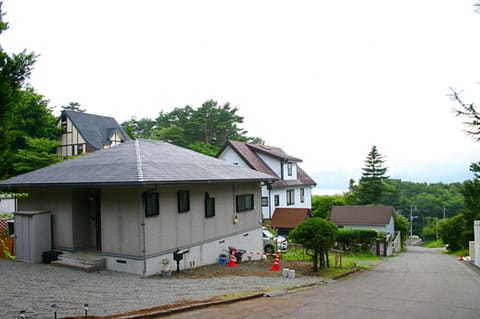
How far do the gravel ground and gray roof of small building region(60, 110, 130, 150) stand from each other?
2493 centimetres

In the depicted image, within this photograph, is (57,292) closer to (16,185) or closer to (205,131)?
(16,185)

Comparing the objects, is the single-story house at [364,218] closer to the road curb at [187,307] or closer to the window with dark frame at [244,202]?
the window with dark frame at [244,202]

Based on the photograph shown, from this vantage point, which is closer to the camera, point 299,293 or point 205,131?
Result: point 299,293

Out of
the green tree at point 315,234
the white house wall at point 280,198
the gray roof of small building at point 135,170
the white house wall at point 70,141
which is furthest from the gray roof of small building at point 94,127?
the green tree at point 315,234

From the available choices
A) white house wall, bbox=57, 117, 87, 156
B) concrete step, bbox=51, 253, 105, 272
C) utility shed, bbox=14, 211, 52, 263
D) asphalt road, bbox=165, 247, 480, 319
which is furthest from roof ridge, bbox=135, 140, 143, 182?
white house wall, bbox=57, 117, 87, 156

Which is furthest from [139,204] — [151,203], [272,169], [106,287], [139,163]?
[272,169]

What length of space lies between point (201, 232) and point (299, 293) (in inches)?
186

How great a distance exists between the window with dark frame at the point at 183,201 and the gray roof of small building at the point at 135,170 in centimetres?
67

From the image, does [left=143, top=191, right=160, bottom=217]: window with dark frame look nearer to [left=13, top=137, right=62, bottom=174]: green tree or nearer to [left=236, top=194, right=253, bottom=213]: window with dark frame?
[left=236, top=194, right=253, bottom=213]: window with dark frame

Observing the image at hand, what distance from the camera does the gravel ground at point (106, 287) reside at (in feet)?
23.0

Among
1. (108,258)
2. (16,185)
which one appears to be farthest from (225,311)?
(16,185)

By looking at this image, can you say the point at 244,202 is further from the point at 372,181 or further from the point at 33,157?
the point at 372,181

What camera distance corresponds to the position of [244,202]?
1691cm

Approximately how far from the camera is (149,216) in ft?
36.5
